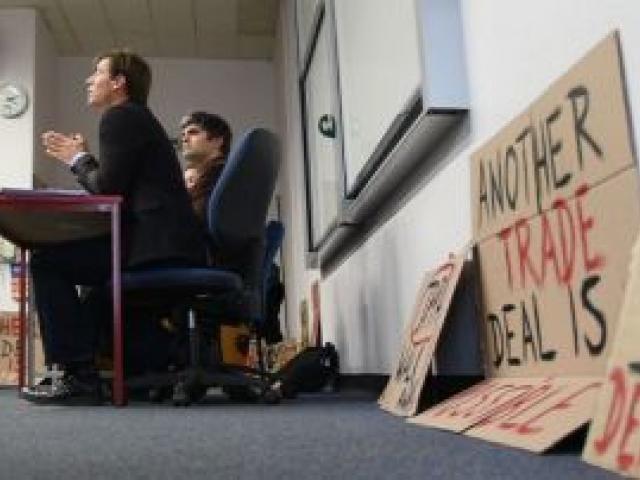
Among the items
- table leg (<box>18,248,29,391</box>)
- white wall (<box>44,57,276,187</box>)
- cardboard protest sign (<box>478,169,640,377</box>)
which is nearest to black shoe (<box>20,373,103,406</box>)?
table leg (<box>18,248,29,391</box>)

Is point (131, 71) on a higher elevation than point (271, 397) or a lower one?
higher

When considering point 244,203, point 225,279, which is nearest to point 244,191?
point 244,203

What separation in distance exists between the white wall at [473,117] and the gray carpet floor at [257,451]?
16.8 inches

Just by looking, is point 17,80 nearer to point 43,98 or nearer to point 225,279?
point 43,98

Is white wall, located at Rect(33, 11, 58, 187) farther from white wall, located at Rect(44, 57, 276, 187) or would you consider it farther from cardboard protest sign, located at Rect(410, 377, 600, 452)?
cardboard protest sign, located at Rect(410, 377, 600, 452)

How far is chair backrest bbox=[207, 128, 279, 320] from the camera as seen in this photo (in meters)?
2.10

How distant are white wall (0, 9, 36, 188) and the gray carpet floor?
134 inches

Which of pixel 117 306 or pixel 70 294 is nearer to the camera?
pixel 117 306

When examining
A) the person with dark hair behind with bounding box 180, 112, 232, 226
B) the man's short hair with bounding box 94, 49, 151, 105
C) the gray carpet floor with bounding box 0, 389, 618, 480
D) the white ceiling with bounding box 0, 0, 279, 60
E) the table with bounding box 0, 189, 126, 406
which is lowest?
the gray carpet floor with bounding box 0, 389, 618, 480

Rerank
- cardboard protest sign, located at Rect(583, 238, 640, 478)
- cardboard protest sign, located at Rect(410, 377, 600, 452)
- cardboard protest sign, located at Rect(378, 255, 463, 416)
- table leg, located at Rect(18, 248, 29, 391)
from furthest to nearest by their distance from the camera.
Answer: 1. table leg, located at Rect(18, 248, 29, 391)
2. cardboard protest sign, located at Rect(378, 255, 463, 416)
3. cardboard protest sign, located at Rect(410, 377, 600, 452)
4. cardboard protest sign, located at Rect(583, 238, 640, 478)

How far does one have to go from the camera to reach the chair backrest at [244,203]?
6.88 ft

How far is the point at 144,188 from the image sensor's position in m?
2.12

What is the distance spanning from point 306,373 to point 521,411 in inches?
59.4

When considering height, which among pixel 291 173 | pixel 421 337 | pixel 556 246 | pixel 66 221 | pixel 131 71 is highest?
pixel 291 173
